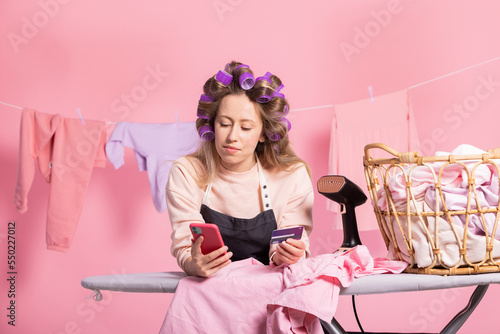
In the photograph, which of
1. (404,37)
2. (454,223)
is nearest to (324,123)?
(404,37)


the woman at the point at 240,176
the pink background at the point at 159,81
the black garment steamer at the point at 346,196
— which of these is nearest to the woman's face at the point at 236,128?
the woman at the point at 240,176

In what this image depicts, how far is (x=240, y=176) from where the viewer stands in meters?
1.78

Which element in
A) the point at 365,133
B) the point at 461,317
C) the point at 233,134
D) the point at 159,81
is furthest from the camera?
the point at 159,81

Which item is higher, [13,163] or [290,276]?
Answer: [13,163]

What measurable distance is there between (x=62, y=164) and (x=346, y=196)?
5.28ft

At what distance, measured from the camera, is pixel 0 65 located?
299 cm

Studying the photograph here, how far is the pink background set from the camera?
112 inches

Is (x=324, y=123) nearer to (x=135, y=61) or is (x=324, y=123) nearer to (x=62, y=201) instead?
(x=135, y=61)

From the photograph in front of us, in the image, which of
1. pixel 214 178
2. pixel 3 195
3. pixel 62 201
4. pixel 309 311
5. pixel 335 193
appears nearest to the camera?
pixel 309 311

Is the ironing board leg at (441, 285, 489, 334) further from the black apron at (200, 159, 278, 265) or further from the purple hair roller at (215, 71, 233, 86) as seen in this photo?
the purple hair roller at (215, 71, 233, 86)

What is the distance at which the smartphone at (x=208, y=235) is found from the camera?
1297 mm

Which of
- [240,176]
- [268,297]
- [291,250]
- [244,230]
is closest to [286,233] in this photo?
[291,250]

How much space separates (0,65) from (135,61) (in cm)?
73

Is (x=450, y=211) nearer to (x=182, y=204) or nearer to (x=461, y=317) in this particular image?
(x=461, y=317)
